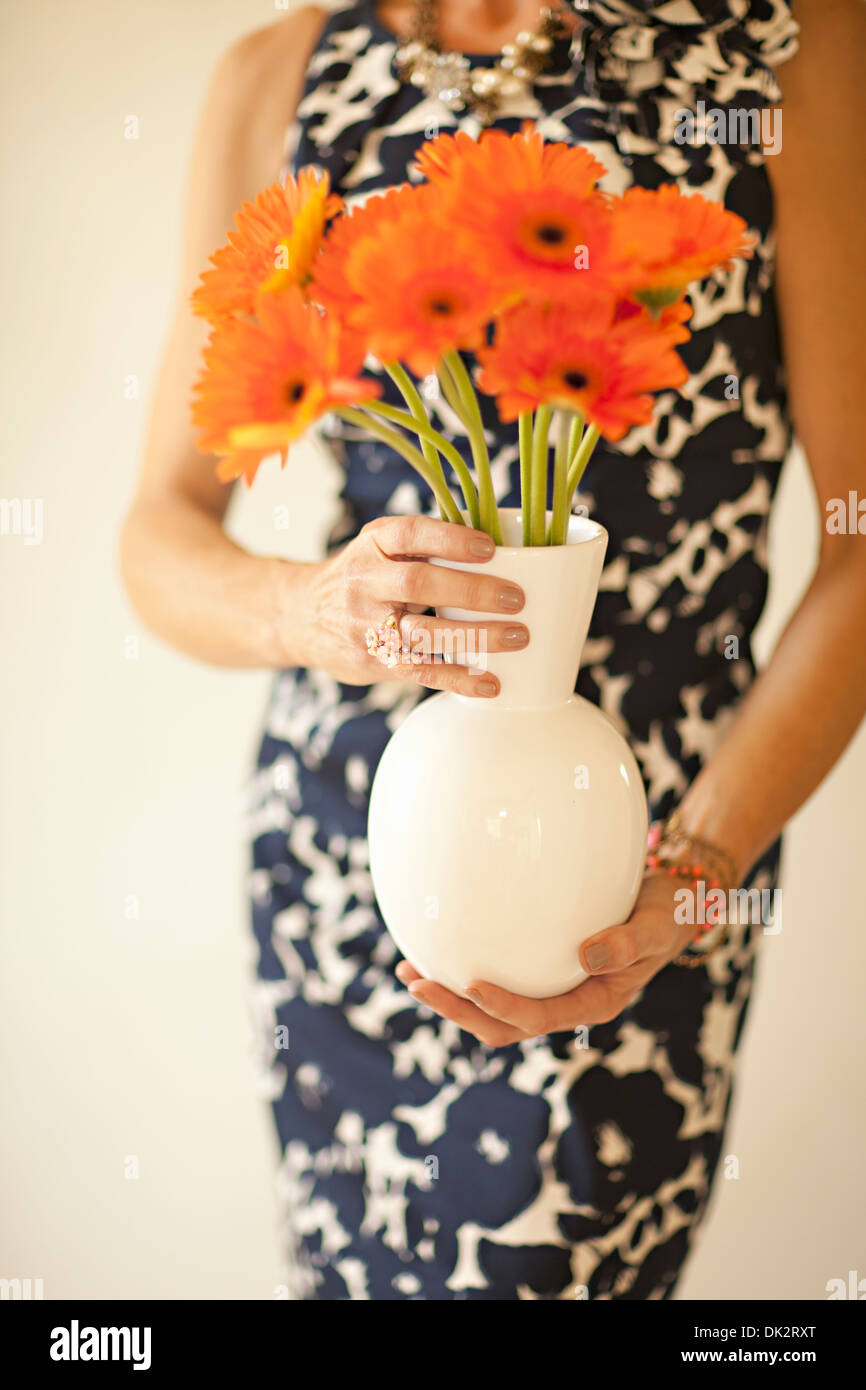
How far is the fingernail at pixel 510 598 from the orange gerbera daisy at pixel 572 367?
0.34ft

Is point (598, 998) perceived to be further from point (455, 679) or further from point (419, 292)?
point (419, 292)

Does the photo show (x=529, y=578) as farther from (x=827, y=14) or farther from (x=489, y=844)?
(x=827, y=14)

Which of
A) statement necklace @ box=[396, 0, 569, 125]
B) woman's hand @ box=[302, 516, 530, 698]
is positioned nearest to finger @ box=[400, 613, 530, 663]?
woman's hand @ box=[302, 516, 530, 698]

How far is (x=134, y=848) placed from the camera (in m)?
1.25

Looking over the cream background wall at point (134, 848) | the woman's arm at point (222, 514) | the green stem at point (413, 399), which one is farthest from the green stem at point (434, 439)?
the cream background wall at point (134, 848)

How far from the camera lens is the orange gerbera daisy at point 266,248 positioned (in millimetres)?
425

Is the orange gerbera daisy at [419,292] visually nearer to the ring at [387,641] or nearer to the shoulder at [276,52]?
the ring at [387,641]

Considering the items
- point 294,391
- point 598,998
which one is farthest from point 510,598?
point 598,998

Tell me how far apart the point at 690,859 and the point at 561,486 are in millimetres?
324

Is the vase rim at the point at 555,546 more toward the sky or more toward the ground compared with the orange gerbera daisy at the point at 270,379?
more toward the ground

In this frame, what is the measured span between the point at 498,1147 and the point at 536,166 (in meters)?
0.63

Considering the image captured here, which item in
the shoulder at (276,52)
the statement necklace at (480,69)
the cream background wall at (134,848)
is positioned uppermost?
the shoulder at (276,52)

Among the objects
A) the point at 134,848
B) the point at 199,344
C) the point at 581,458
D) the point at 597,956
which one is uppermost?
the point at 199,344

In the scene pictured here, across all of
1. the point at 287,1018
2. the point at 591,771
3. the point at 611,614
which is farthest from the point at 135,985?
the point at 591,771
